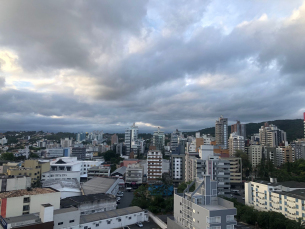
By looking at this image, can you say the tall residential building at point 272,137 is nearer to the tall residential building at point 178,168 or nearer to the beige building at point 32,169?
the tall residential building at point 178,168

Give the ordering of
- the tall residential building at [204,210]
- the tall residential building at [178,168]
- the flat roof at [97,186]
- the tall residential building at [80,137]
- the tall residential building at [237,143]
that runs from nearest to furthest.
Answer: the tall residential building at [204,210] < the flat roof at [97,186] < the tall residential building at [178,168] < the tall residential building at [237,143] < the tall residential building at [80,137]

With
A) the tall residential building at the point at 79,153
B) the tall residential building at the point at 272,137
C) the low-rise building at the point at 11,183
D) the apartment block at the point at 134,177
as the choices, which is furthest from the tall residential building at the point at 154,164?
the tall residential building at the point at 272,137

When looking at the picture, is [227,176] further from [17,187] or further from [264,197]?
[17,187]

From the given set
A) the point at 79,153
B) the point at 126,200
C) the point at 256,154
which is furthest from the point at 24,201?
the point at 79,153

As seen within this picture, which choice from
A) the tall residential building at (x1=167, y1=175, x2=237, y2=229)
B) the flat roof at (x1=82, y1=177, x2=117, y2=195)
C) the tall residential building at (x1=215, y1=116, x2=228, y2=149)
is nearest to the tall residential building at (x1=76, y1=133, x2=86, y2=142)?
the tall residential building at (x1=215, y1=116, x2=228, y2=149)

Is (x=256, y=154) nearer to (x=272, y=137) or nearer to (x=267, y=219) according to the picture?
(x=272, y=137)

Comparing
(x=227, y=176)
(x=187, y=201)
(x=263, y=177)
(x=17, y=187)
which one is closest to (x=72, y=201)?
(x=17, y=187)
